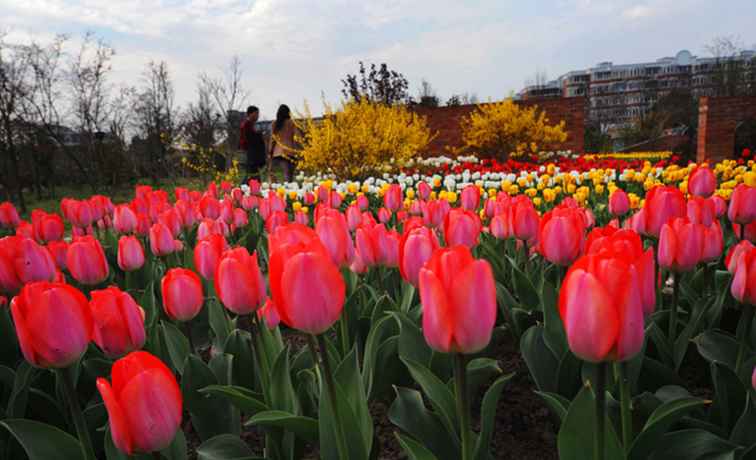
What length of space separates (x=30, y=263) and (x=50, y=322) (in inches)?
29.3

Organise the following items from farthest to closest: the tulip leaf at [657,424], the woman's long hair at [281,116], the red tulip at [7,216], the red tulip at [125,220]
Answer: the woman's long hair at [281,116], the red tulip at [7,216], the red tulip at [125,220], the tulip leaf at [657,424]

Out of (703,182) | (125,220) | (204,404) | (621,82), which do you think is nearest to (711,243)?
(703,182)

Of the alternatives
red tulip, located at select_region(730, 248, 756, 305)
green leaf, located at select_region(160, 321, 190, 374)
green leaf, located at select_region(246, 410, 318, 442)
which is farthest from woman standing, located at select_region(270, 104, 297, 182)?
red tulip, located at select_region(730, 248, 756, 305)

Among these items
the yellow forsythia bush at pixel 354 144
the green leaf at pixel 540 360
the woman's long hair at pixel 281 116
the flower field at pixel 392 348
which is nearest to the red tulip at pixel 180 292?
the flower field at pixel 392 348

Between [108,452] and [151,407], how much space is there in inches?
15.0

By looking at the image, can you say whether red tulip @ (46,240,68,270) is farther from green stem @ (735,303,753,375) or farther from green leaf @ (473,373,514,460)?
green stem @ (735,303,753,375)

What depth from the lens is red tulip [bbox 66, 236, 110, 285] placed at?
1562 mm

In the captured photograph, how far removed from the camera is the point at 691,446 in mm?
930

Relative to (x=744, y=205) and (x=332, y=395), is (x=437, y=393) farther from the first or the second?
(x=744, y=205)

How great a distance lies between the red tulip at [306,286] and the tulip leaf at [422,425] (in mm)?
328

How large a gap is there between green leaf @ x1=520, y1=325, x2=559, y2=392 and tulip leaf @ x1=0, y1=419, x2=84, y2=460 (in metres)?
0.96

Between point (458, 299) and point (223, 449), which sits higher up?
point (458, 299)

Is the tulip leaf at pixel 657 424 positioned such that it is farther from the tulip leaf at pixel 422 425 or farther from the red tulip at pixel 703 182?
the red tulip at pixel 703 182

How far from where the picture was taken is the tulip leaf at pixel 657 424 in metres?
0.87
